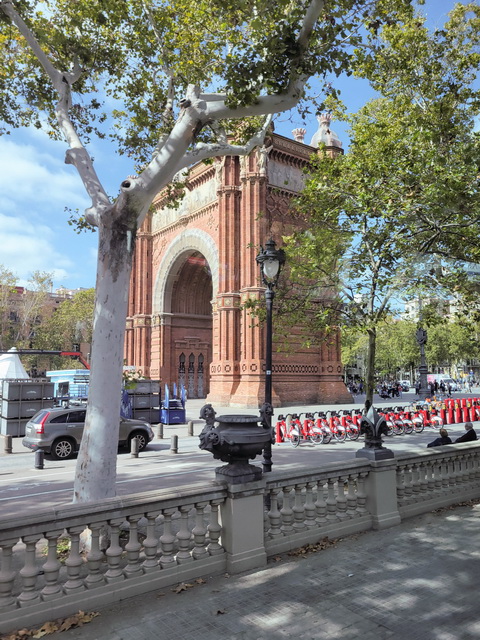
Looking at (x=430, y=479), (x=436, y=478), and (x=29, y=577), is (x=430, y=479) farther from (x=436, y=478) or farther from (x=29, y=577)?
(x=29, y=577)

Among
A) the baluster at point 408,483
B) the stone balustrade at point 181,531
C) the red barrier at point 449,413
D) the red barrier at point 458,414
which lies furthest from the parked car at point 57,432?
the red barrier at point 458,414

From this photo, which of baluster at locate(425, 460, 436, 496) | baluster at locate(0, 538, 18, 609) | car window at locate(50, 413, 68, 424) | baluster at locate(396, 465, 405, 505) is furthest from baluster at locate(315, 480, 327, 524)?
car window at locate(50, 413, 68, 424)

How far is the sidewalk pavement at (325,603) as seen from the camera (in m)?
3.81

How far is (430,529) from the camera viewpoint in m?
6.48

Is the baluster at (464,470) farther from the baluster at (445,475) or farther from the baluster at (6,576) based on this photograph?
the baluster at (6,576)

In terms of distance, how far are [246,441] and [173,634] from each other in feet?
6.09

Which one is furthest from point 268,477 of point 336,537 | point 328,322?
point 328,322

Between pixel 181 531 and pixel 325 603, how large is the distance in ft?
5.08

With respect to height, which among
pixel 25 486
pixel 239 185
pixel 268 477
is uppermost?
pixel 239 185

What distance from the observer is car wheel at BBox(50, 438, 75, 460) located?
13.9 meters

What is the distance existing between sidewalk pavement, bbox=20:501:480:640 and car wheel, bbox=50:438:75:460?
10.4 meters

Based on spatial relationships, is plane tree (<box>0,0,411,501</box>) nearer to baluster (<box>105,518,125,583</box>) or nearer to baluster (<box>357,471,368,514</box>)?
baluster (<box>105,518,125,583</box>)

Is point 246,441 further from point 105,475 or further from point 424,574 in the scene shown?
point 424,574

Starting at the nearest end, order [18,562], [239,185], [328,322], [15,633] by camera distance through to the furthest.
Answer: [15,633]
[18,562]
[328,322]
[239,185]
